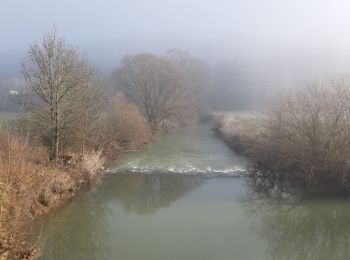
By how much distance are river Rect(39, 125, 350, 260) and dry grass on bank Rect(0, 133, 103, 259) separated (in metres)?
0.66

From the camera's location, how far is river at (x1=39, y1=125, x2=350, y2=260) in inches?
461

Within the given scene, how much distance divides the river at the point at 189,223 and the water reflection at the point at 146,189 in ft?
0.12

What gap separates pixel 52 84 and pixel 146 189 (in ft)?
19.9

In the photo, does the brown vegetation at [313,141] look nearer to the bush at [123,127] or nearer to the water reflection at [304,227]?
the water reflection at [304,227]

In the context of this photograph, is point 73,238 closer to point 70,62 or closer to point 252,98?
point 70,62

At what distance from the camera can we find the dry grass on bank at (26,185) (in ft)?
32.7

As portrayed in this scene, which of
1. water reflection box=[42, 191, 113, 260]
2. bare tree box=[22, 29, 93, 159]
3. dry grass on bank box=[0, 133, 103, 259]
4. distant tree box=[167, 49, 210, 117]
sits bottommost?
water reflection box=[42, 191, 113, 260]

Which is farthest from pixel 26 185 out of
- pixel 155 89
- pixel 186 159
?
pixel 155 89

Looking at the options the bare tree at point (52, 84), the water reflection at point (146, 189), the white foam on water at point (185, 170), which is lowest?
the water reflection at point (146, 189)

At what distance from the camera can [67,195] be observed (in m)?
16.5

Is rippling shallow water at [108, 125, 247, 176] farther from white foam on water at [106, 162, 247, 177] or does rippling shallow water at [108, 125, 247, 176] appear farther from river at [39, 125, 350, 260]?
river at [39, 125, 350, 260]

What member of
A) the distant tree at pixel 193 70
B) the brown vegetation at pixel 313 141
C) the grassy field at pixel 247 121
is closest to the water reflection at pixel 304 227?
the brown vegetation at pixel 313 141

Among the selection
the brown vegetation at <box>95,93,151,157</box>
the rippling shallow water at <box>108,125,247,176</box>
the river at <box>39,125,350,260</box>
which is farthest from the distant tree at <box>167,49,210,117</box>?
the river at <box>39,125,350,260</box>

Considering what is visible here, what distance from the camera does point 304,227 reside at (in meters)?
14.0
